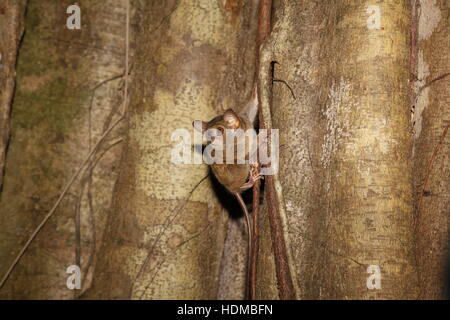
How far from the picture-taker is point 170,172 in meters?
2.66

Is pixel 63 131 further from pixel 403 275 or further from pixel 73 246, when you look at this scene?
pixel 403 275

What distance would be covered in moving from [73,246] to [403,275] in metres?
2.05

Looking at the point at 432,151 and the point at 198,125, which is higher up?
the point at 198,125

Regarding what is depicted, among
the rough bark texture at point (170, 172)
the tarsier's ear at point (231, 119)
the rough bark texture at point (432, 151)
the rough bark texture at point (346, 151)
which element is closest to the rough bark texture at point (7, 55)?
the rough bark texture at point (170, 172)

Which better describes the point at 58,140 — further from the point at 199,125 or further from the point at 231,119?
the point at 231,119

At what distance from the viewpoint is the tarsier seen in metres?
2.52

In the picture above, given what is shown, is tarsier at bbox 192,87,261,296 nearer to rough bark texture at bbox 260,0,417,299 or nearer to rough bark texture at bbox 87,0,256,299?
rough bark texture at bbox 87,0,256,299

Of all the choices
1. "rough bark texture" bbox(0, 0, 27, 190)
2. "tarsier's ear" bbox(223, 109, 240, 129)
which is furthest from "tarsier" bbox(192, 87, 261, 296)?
"rough bark texture" bbox(0, 0, 27, 190)

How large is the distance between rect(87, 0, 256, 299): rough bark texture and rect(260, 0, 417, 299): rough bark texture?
51cm

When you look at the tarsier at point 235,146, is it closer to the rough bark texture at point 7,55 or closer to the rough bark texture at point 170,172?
the rough bark texture at point 170,172

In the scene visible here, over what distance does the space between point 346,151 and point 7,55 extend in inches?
82.6

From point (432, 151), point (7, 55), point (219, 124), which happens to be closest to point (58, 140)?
point (7, 55)

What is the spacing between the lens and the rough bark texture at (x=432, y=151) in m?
2.14

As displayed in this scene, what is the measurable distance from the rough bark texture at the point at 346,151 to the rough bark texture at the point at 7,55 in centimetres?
161
